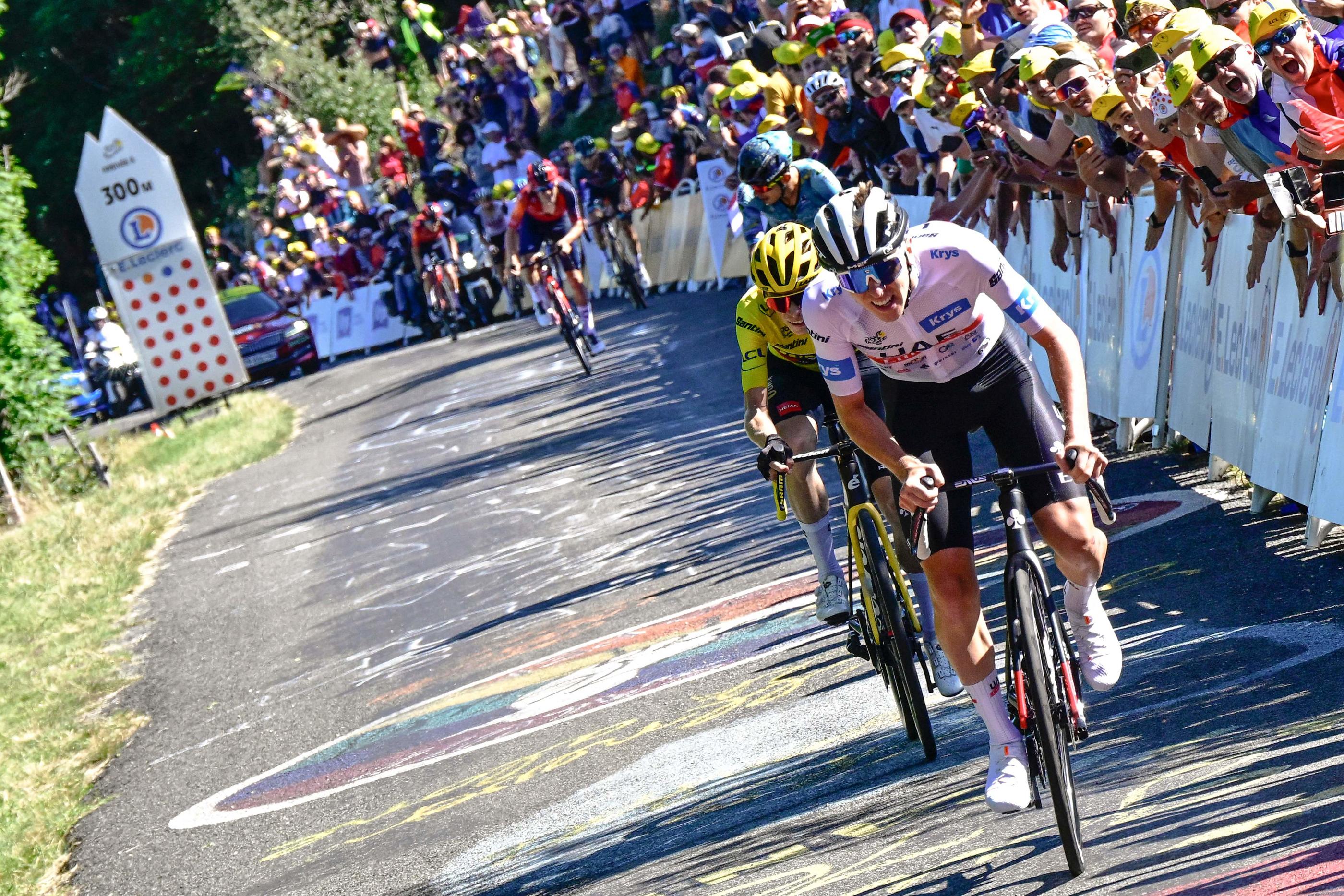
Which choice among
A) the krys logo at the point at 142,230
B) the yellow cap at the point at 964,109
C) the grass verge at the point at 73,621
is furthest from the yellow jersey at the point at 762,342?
the krys logo at the point at 142,230

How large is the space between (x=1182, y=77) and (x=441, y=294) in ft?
77.1

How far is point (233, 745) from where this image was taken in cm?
959

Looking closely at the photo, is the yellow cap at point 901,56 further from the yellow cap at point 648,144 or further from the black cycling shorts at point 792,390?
the yellow cap at point 648,144

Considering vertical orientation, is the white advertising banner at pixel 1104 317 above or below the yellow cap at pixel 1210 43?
below

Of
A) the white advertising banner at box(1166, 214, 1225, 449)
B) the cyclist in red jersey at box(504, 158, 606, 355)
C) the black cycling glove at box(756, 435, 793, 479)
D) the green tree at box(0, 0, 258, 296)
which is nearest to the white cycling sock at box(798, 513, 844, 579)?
the black cycling glove at box(756, 435, 793, 479)

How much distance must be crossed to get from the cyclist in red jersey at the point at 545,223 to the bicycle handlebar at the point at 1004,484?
44.9ft

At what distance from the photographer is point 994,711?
18.2 ft

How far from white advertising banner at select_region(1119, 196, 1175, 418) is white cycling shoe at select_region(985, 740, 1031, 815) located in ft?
17.1

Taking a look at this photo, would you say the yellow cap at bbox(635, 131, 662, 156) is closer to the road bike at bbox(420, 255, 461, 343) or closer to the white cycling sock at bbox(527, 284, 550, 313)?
the white cycling sock at bbox(527, 284, 550, 313)

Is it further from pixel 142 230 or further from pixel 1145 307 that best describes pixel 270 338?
pixel 1145 307

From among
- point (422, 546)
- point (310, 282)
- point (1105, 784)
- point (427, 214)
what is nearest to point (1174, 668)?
point (1105, 784)

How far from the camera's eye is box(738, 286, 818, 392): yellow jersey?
24.4 feet

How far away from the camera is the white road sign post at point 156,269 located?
24688 mm

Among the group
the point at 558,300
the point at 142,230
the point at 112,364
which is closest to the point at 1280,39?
the point at 558,300
